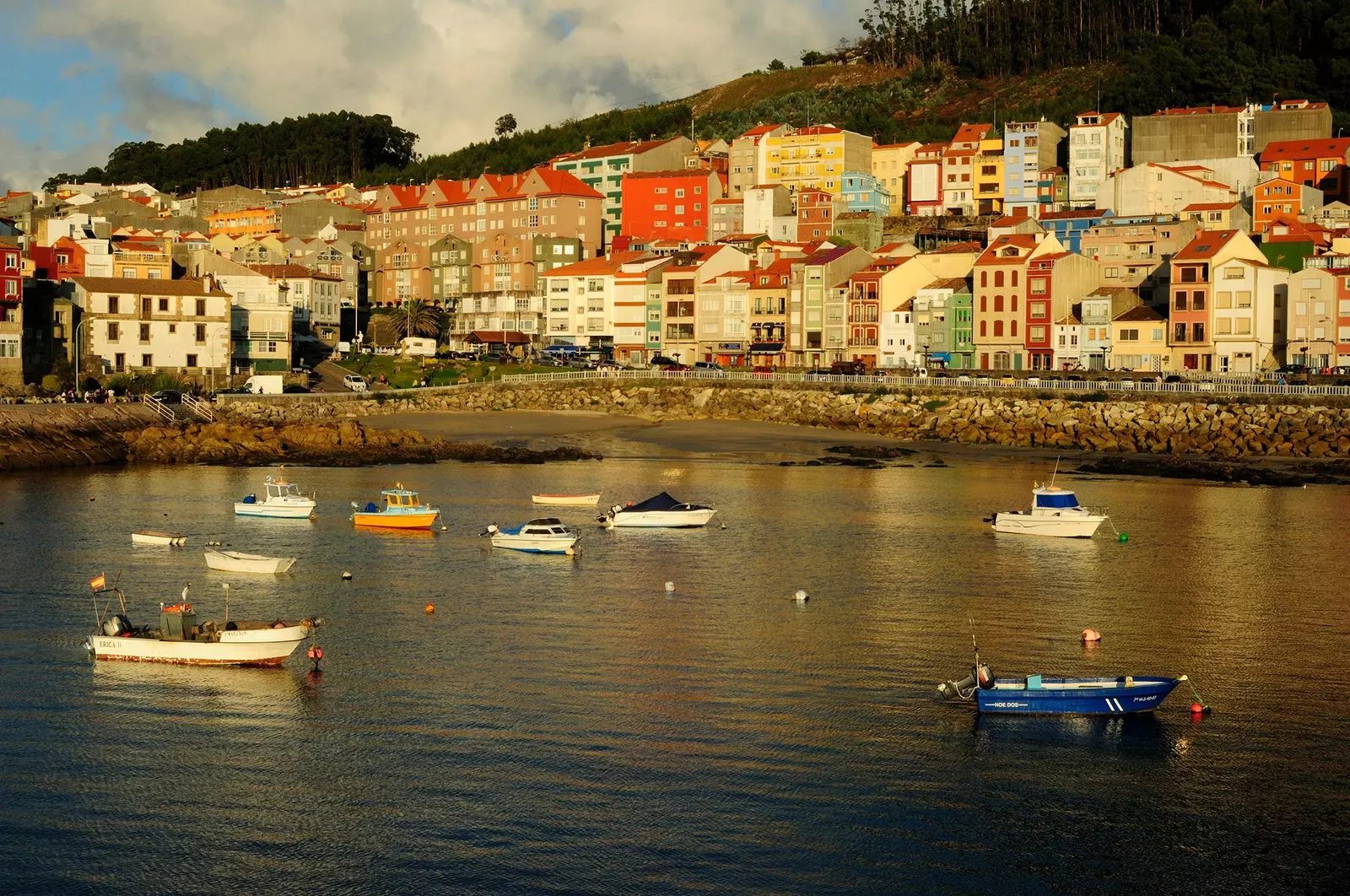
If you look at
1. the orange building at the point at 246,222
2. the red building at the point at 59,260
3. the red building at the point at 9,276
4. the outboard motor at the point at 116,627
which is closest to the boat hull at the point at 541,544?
the outboard motor at the point at 116,627

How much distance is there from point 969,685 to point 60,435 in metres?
62.2

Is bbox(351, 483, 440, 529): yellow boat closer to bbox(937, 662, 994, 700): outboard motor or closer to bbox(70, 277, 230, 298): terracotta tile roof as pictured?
bbox(937, 662, 994, 700): outboard motor

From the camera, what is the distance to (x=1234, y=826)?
961 inches

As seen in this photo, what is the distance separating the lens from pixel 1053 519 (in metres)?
54.1

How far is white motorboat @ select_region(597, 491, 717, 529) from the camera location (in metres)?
55.1

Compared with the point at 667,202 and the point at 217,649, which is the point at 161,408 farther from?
the point at 667,202

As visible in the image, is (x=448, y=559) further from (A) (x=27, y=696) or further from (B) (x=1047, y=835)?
→ (B) (x=1047, y=835)

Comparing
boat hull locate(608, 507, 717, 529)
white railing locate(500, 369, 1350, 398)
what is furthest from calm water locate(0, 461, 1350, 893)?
white railing locate(500, 369, 1350, 398)

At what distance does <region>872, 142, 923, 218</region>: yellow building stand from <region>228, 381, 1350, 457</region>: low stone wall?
61485mm

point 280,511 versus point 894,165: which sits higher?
point 894,165

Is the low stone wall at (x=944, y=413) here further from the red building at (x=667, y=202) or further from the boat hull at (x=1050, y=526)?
the red building at (x=667, y=202)

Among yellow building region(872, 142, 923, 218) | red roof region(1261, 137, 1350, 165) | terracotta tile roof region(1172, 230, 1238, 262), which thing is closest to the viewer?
terracotta tile roof region(1172, 230, 1238, 262)

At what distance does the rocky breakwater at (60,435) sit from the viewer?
74875 mm

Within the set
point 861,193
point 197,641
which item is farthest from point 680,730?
point 861,193
